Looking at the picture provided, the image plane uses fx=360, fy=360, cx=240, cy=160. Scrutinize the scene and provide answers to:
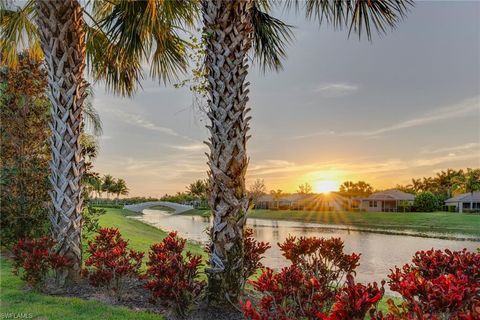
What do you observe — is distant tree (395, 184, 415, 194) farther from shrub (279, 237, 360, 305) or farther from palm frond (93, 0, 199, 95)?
shrub (279, 237, 360, 305)

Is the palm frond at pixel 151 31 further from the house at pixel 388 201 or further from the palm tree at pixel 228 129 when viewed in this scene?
the house at pixel 388 201

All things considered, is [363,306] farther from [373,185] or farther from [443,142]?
[373,185]

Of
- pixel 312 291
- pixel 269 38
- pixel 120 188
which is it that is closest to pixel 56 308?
pixel 312 291

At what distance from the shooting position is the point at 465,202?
162ft

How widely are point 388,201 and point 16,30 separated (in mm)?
57239

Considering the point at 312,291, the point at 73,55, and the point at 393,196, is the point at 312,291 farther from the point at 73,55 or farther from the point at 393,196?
the point at 393,196

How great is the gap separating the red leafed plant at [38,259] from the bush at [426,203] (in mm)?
50799

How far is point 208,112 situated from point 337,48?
7115 mm

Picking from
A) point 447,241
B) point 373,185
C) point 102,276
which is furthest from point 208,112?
point 373,185

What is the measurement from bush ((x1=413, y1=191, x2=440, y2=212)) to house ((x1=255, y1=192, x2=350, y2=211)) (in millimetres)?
13471

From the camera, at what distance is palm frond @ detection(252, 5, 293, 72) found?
20.1 ft

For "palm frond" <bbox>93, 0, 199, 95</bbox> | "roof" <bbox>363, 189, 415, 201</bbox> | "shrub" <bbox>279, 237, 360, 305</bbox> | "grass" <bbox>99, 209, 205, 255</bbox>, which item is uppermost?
"palm frond" <bbox>93, 0, 199, 95</bbox>

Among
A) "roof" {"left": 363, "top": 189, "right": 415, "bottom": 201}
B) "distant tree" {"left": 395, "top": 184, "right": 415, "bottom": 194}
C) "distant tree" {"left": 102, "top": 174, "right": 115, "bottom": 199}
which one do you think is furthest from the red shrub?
"distant tree" {"left": 102, "top": 174, "right": 115, "bottom": 199}

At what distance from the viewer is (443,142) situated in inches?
732
